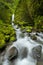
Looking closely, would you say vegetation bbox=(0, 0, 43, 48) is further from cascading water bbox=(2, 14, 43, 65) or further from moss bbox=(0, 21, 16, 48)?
cascading water bbox=(2, 14, 43, 65)

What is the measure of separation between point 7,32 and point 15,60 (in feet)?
7.68

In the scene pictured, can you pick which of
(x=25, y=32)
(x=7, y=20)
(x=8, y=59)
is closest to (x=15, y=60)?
(x=8, y=59)

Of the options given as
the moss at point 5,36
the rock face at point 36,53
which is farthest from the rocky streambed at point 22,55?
the moss at point 5,36

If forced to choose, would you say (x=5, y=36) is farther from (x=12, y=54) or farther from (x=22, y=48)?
(x=12, y=54)

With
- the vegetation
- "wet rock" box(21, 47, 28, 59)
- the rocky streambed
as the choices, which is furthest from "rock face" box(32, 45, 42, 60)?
the vegetation

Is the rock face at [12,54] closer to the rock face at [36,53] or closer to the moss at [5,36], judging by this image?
the rock face at [36,53]

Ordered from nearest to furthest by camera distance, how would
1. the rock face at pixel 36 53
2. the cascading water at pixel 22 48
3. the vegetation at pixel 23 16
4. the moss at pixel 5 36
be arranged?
1. the cascading water at pixel 22 48
2. the rock face at pixel 36 53
3. the moss at pixel 5 36
4. the vegetation at pixel 23 16

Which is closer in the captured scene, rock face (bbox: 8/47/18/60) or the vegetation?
rock face (bbox: 8/47/18/60)

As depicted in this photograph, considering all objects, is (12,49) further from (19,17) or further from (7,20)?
(19,17)

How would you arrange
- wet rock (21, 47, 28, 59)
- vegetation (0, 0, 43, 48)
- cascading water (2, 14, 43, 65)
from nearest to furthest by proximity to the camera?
cascading water (2, 14, 43, 65) → wet rock (21, 47, 28, 59) → vegetation (0, 0, 43, 48)

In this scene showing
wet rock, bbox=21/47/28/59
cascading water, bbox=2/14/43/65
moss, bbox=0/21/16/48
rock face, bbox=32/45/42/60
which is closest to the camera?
cascading water, bbox=2/14/43/65

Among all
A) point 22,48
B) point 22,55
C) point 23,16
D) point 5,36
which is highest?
point 23,16

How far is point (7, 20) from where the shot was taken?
10.2m

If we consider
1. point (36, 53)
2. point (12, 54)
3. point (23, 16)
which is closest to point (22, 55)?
point (12, 54)
